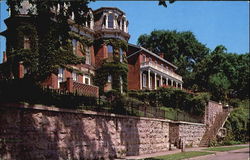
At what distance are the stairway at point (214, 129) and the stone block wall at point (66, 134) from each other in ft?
37.0

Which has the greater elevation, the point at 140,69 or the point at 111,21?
the point at 111,21

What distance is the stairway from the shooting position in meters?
31.0

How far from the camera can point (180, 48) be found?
63625 millimetres

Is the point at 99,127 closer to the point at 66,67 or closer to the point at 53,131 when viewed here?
the point at 53,131

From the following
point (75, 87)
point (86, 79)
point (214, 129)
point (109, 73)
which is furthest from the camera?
point (109, 73)

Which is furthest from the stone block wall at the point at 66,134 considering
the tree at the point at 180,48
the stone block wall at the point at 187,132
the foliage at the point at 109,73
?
the tree at the point at 180,48

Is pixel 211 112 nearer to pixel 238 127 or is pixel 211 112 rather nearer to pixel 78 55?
pixel 238 127

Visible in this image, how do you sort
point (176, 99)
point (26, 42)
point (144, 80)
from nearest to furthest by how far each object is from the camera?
point (26, 42)
point (176, 99)
point (144, 80)

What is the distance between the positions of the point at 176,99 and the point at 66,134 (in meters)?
22.0

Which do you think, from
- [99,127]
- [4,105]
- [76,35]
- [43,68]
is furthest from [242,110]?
[4,105]

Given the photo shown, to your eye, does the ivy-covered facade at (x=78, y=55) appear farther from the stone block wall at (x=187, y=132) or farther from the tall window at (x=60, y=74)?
the stone block wall at (x=187, y=132)

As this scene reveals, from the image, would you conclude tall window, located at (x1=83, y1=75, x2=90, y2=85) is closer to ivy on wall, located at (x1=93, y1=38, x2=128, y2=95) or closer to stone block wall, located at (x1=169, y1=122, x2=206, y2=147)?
ivy on wall, located at (x1=93, y1=38, x2=128, y2=95)

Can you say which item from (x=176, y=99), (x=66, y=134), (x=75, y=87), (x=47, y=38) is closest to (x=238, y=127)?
(x=176, y=99)

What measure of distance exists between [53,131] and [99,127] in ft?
11.5
